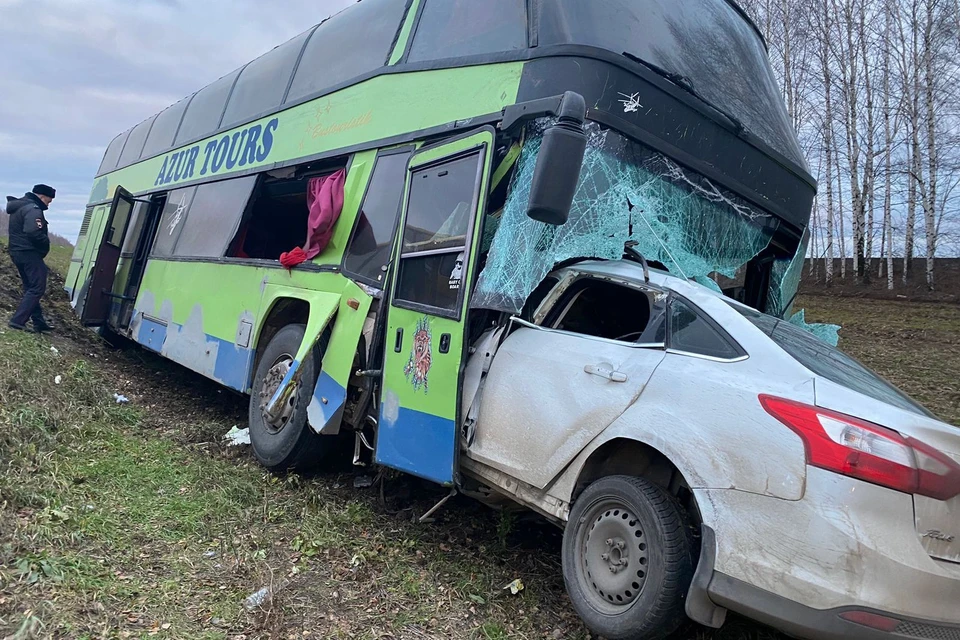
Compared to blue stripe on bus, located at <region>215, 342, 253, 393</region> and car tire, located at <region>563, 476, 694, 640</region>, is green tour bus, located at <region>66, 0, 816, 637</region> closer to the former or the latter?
blue stripe on bus, located at <region>215, 342, 253, 393</region>

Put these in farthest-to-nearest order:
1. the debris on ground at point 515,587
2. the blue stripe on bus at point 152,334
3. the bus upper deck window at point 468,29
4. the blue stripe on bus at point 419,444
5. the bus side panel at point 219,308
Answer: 1. the blue stripe on bus at point 152,334
2. the bus side panel at point 219,308
3. the bus upper deck window at point 468,29
4. the blue stripe on bus at point 419,444
5. the debris on ground at point 515,587

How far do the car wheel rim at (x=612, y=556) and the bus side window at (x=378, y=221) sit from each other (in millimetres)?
2254

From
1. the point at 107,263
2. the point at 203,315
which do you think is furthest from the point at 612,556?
the point at 107,263

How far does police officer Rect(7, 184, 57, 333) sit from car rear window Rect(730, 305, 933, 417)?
909cm

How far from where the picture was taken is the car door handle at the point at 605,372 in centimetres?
323

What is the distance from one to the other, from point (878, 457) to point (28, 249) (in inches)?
395

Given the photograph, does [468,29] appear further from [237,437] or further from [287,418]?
[237,437]

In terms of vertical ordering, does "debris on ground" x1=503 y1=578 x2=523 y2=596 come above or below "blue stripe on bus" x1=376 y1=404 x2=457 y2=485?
below

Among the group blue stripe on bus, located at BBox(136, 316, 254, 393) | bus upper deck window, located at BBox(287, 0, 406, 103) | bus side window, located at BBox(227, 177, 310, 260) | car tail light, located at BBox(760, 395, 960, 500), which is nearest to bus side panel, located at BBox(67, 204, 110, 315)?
bus side window, located at BBox(227, 177, 310, 260)

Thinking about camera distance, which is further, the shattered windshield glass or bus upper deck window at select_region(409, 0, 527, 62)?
bus upper deck window at select_region(409, 0, 527, 62)

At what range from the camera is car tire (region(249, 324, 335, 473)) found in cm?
515

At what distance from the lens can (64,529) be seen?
4.03 meters

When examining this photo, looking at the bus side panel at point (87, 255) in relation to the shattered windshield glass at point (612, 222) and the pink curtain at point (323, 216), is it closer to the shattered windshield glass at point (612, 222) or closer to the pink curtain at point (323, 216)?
the pink curtain at point (323, 216)

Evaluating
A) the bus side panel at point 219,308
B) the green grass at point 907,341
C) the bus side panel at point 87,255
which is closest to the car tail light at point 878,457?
the bus side panel at point 219,308
